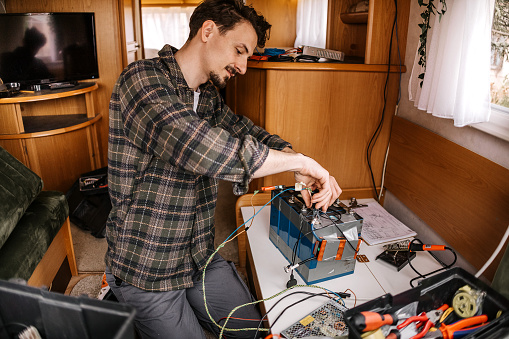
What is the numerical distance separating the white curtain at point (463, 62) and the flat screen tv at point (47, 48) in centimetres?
285

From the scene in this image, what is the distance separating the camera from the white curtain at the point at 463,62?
3.64ft

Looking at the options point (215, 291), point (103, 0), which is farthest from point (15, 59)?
point (215, 291)

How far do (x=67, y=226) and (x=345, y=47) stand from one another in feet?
6.84

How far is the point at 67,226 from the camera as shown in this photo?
2.07m

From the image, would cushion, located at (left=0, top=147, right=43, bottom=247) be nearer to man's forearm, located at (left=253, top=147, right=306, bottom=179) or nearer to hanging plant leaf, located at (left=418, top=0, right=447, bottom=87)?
man's forearm, located at (left=253, top=147, right=306, bottom=179)

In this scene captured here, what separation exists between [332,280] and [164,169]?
0.64 meters

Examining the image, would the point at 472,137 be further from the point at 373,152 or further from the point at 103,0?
the point at 103,0

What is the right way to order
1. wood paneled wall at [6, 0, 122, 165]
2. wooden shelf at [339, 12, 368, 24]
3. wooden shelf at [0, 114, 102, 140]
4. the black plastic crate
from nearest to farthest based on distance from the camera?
the black plastic crate
wooden shelf at [339, 12, 368, 24]
wooden shelf at [0, 114, 102, 140]
wood paneled wall at [6, 0, 122, 165]

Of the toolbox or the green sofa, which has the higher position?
the toolbox

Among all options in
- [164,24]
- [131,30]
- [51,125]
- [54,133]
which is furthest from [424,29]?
[164,24]

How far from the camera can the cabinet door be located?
350 cm

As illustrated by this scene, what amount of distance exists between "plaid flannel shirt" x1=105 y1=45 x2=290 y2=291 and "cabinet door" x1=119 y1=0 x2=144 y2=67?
2439 mm

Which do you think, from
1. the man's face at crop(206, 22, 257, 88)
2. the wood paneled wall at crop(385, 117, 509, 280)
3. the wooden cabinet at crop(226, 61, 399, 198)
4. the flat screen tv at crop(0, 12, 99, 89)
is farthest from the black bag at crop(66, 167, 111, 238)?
the wood paneled wall at crop(385, 117, 509, 280)

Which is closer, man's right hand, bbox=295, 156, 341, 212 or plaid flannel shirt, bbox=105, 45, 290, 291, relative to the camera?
plaid flannel shirt, bbox=105, 45, 290, 291
